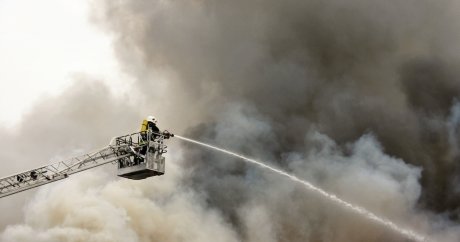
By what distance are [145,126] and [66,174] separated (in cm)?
1159

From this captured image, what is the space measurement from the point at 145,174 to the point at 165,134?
4152 millimetres

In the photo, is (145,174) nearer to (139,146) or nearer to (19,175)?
(139,146)

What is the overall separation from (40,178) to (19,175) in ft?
7.20

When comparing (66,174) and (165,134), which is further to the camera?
(66,174)

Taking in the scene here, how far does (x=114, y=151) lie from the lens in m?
58.6

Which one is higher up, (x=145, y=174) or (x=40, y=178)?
(x=40, y=178)

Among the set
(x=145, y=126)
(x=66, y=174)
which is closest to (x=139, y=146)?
(x=145, y=126)

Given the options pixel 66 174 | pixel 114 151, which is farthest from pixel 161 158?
pixel 66 174

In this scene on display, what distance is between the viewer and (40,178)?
63562mm

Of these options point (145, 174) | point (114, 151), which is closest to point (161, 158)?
point (145, 174)

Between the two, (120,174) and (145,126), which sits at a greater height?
(145,126)

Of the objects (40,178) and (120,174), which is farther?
(40,178)

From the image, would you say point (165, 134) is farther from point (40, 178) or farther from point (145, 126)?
point (40, 178)

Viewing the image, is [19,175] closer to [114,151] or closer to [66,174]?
[66,174]
